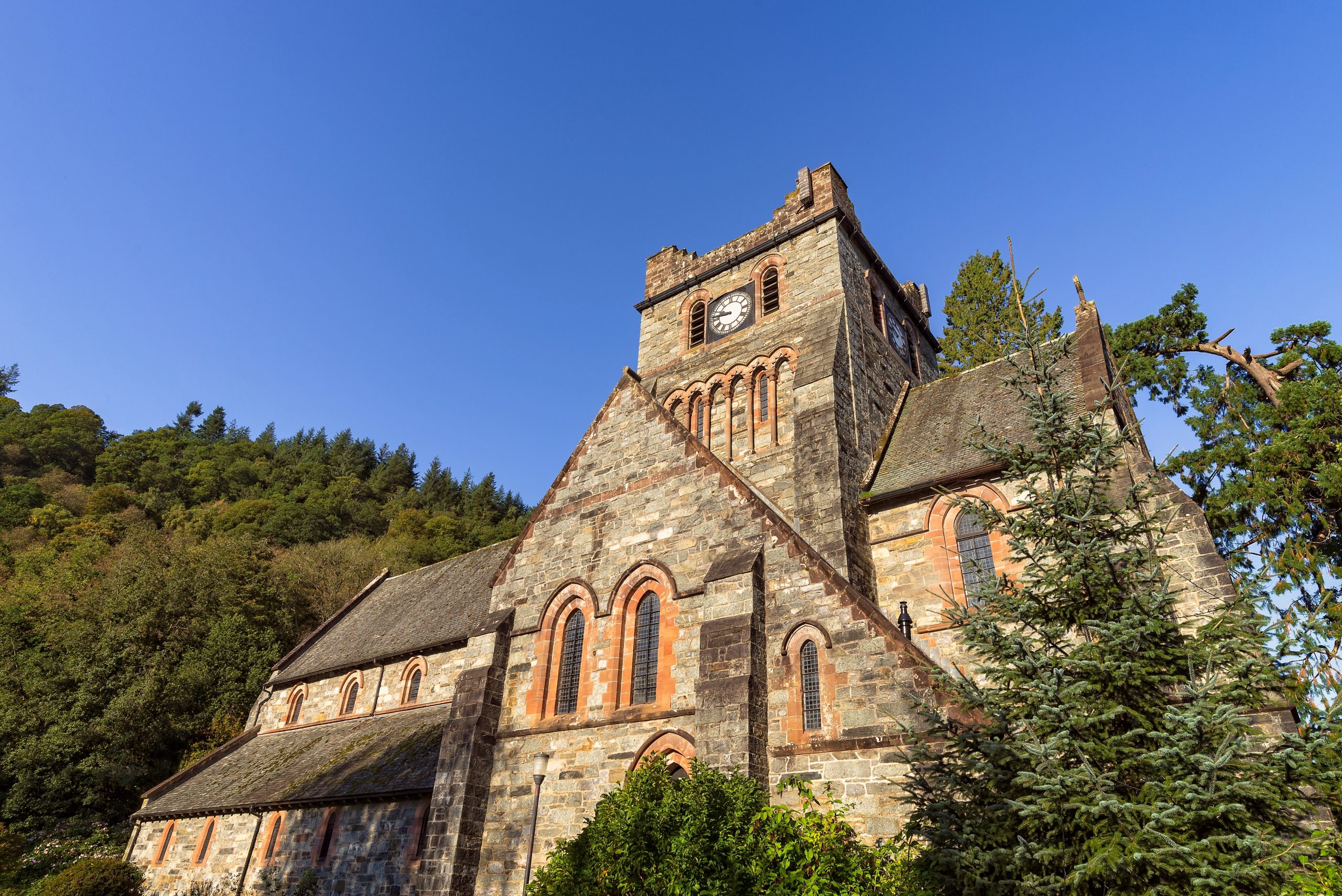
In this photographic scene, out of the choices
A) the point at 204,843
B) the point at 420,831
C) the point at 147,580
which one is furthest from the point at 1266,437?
the point at 147,580

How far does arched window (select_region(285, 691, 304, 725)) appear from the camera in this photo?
1083 inches

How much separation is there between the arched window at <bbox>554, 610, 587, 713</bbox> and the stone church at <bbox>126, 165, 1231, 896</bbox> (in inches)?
2.0

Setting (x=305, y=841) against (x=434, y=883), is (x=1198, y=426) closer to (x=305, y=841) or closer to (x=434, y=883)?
(x=434, y=883)

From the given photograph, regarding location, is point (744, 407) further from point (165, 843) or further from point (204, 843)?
point (165, 843)

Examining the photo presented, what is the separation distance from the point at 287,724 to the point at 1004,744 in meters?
27.3

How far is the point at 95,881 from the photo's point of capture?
22.0 meters

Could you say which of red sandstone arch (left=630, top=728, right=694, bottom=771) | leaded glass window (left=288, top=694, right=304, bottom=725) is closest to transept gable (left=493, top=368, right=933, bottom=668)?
red sandstone arch (left=630, top=728, right=694, bottom=771)

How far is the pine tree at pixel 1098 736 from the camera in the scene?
23.2 ft

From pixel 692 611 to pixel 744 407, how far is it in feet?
30.6

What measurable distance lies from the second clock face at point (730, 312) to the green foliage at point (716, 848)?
16.3 meters

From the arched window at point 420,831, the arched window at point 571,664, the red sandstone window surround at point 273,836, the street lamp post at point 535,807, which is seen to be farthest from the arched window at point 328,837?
the arched window at point 571,664

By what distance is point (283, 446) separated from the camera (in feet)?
291

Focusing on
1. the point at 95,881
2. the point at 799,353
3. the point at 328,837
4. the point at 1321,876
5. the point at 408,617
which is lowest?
the point at 95,881

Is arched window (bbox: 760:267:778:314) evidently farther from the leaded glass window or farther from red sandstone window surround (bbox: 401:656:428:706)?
the leaded glass window
